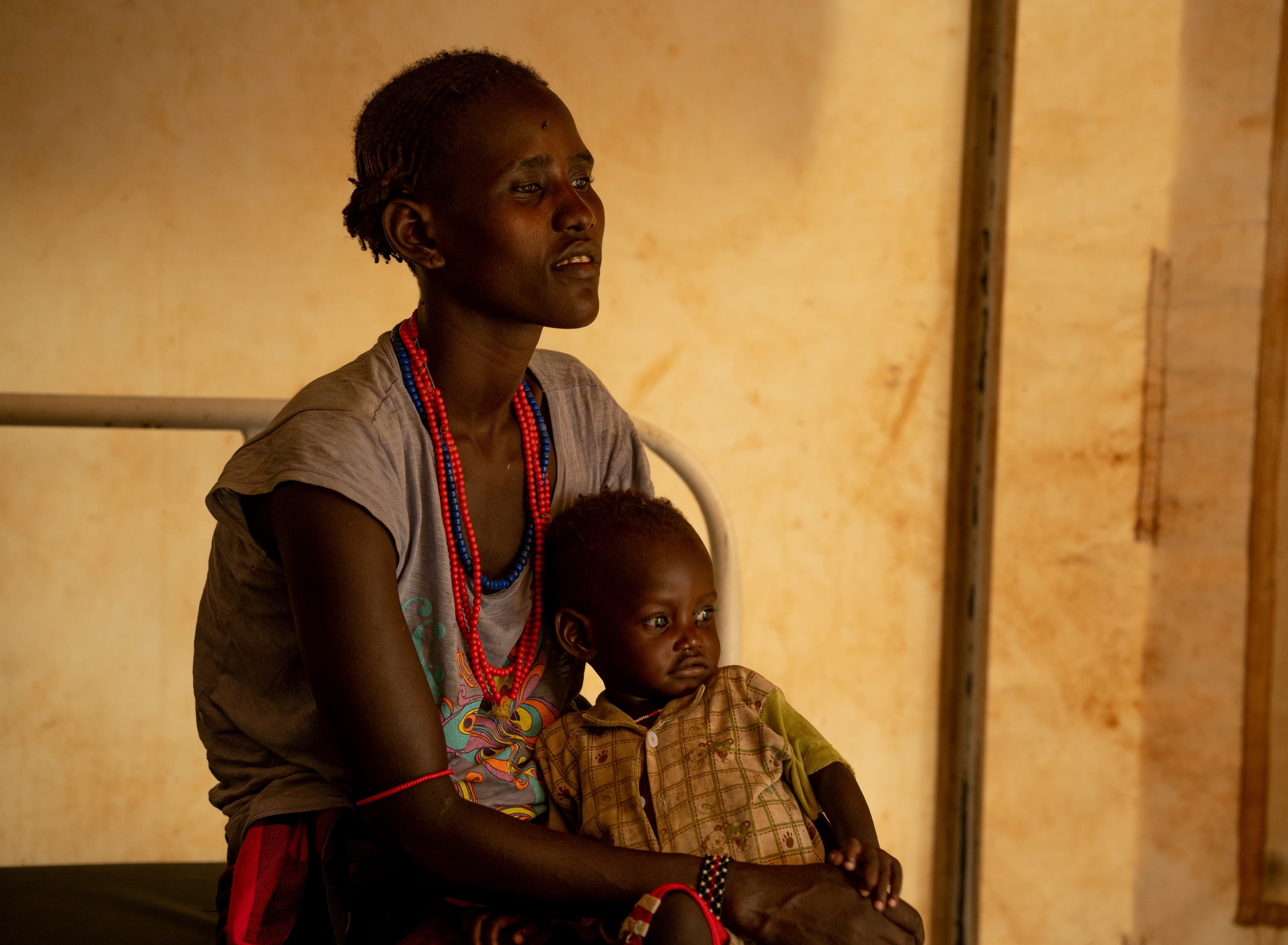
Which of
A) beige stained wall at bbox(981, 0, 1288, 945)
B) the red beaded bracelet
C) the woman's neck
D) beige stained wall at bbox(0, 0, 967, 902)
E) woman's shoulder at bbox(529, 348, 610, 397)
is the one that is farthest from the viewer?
beige stained wall at bbox(981, 0, 1288, 945)

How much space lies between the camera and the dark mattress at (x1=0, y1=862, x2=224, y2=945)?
1.54 meters

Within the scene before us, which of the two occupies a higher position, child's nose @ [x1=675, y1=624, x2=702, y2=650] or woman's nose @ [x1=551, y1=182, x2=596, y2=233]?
woman's nose @ [x1=551, y1=182, x2=596, y2=233]

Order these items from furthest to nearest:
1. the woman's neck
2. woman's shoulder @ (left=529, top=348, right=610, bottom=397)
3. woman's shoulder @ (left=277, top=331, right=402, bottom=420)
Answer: woman's shoulder @ (left=529, top=348, right=610, bottom=397), the woman's neck, woman's shoulder @ (left=277, top=331, right=402, bottom=420)

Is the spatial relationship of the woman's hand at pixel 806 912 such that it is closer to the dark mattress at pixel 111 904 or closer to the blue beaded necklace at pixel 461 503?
the blue beaded necklace at pixel 461 503

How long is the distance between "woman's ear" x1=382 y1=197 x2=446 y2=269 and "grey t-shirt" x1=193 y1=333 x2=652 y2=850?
0.35 ft

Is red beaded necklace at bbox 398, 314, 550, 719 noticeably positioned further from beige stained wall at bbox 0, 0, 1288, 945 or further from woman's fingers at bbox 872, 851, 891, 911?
beige stained wall at bbox 0, 0, 1288, 945

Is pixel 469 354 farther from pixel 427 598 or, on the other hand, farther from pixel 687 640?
pixel 687 640

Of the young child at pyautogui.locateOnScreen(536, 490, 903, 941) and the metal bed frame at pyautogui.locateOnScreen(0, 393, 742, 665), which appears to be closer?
the young child at pyautogui.locateOnScreen(536, 490, 903, 941)

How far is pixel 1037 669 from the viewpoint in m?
2.52

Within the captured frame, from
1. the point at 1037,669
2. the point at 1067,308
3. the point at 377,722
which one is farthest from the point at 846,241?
the point at 377,722

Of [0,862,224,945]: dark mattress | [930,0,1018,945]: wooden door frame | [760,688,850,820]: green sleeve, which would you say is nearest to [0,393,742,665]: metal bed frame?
[760,688,850,820]: green sleeve

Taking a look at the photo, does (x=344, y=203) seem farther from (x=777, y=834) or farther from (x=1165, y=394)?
(x=1165, y=394)

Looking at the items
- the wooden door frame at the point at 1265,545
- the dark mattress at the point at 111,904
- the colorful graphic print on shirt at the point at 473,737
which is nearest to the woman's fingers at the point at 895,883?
the colorful graphic print on shirt at the point at 473,737

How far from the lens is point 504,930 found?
112cm
